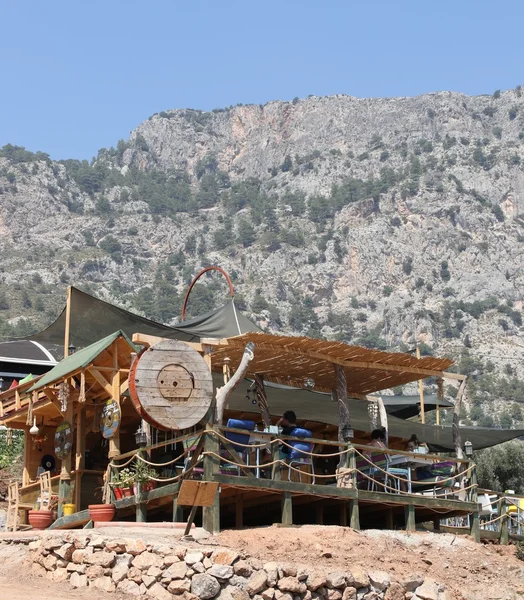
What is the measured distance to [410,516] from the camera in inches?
687

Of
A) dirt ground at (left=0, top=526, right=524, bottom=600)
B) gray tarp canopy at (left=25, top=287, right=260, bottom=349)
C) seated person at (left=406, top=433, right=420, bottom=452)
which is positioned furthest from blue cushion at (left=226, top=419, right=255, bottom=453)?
gray tarp canopy at (left=25, top=287, right=260, bottom=349)

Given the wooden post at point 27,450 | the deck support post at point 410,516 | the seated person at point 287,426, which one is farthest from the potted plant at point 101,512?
the deck support post at point 410,516

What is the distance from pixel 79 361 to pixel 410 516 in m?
5.99

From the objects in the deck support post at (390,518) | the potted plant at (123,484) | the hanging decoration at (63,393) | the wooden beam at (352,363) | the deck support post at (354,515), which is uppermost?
the wooden beam at (352,363)

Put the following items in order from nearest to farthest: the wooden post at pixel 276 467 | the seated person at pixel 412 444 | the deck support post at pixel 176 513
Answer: the deck support post at pixel 176 513 < the wooden post at pixel 276 467 < the seated person at pixel 412 444

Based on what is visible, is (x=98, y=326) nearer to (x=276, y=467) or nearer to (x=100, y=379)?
(x=100, y=379)

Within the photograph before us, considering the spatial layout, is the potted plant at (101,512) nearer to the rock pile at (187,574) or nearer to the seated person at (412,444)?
the rock pile at (187,574)

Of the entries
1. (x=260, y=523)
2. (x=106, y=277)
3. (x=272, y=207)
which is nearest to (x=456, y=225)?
(x=272, y=207)

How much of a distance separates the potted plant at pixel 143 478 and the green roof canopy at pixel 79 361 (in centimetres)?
188

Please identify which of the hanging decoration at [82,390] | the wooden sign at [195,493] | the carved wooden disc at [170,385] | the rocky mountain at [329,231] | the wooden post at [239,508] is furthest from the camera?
the rocky mountain at [329,231]

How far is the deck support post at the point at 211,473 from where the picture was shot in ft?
49.4

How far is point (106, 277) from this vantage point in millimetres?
133625

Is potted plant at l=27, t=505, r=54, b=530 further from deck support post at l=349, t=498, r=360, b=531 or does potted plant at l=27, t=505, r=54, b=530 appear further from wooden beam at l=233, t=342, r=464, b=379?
deck support post at l=349, t=498, r=360, b=531

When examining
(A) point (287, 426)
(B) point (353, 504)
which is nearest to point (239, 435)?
(A) point (287, 426)
